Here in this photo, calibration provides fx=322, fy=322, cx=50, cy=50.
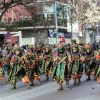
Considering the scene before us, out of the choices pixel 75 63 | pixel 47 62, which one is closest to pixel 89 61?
pixel 75 63

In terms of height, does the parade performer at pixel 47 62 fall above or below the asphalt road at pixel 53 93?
above

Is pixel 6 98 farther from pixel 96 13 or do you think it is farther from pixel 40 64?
pixel 96 13

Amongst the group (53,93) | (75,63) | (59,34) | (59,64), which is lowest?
(53,93)

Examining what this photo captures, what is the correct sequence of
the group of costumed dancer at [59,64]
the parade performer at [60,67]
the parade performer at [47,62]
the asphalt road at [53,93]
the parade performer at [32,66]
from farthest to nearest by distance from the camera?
the parade performer at [47,62]
the parade performer at [32,66]
the group of costumed dancer at [59,64]
the parade performer at [60,67]
the asphalt road at [53,93]

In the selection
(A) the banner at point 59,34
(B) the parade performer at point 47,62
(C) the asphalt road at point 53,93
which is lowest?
(C) the asphalt road at point 53,93

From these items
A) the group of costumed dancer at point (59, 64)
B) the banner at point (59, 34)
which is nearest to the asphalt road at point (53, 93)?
the group of costumed dancer at point (59, 64)

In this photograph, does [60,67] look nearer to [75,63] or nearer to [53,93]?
[53,93]

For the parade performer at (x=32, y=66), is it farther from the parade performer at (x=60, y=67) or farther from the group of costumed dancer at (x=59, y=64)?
the parade performer at (x=60, y=67)

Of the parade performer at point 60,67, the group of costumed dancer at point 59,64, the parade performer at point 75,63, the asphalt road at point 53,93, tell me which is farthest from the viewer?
the parade performer at point 75,63

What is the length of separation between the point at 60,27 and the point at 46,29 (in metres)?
2.27

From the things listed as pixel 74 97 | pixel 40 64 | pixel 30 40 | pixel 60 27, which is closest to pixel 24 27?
pixel 30 40

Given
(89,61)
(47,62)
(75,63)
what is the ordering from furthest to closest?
(47,62) < (89,61) < (75,63)

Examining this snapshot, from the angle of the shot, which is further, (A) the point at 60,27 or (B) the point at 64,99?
(A) the point at 60,27

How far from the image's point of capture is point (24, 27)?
39469mm
